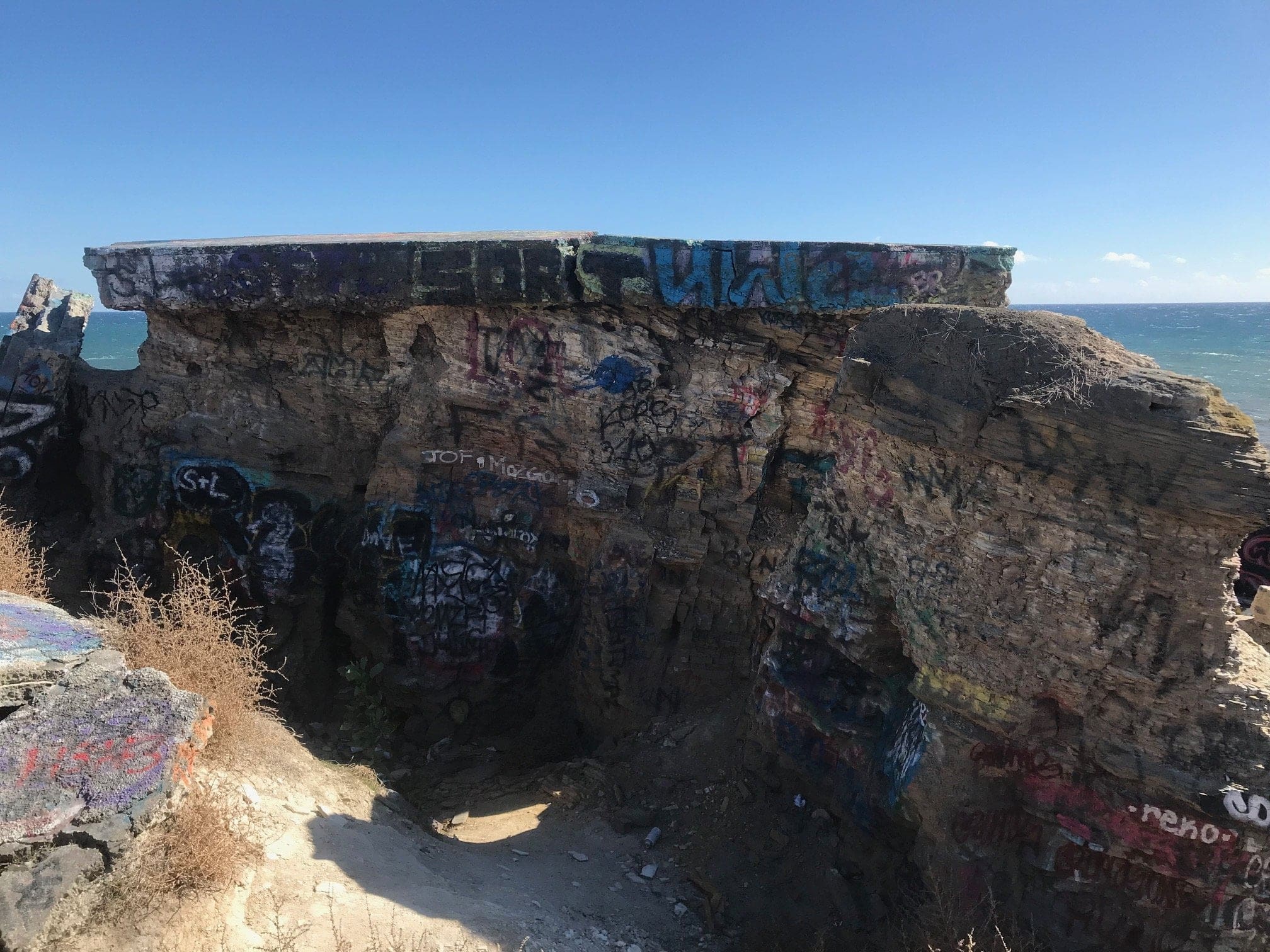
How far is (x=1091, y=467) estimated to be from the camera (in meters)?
3.44

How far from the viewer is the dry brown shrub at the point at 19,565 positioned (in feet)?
17.4

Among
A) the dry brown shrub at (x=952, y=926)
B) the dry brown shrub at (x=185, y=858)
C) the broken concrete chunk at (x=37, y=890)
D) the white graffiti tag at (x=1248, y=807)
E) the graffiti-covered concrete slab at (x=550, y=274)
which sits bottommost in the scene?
the dry brown shrub at (x=952, y=926)

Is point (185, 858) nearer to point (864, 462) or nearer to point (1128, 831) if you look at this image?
point (864, 462)

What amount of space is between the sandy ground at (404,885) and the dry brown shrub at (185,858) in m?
0.06

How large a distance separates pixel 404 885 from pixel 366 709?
11.3 ft

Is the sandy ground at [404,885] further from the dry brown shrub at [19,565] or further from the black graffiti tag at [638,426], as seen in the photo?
the black graffiti tag at [638,426]

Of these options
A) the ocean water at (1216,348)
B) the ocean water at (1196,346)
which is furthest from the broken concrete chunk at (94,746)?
the ocean water at (1196,346)

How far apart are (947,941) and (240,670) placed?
13.7ft

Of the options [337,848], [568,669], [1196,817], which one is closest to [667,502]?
[568,669]

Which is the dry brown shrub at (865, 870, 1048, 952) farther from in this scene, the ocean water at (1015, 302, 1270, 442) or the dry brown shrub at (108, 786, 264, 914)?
the ocean water at (1015, 302, 1270, 442)

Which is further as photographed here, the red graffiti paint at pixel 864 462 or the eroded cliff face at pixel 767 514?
the red graffiti paint at pixel 864 462

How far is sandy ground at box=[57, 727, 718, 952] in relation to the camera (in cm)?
321

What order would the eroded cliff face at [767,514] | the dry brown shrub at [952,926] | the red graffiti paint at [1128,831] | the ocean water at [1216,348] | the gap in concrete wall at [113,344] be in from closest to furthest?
the red graffiti paint at [1128,831]
the eroded cliff face at [767,514]
the dry brown shrub at [952,926]
the ocean water at [1216,348]
the gap in concrete wall at [113,344]

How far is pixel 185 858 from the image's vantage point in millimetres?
3105
